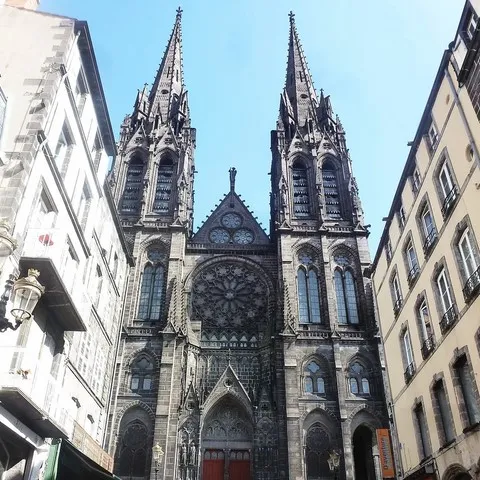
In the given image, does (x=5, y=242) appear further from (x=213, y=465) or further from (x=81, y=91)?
(x=213, y=465)

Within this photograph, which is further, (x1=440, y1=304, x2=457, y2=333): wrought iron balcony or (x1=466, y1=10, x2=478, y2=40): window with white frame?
(x1=440, y1=304, x2=457, y2=333): wrought iron balcony

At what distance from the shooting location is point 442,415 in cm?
1522

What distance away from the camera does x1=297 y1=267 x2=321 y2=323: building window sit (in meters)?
A: 31.7

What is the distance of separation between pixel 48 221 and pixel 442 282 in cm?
1194

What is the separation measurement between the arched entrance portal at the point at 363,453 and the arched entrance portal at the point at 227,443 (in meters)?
6.06

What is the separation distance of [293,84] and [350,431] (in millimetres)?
32373

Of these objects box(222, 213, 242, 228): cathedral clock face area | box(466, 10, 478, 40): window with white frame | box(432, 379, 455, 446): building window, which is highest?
box(222, 213, 242, 228): cathedral clock face area

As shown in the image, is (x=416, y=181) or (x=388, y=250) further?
(x=388, y=250)

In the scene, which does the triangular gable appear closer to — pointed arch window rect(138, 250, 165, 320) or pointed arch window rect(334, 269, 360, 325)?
pointed arch window rect(138, 250, 165, 320)

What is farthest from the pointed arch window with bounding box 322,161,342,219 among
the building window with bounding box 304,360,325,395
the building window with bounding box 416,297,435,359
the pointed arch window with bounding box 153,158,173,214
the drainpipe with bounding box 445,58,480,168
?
the drainpipe with bounding box 445,58,480,168

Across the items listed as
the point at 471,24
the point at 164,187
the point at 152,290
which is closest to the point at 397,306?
the point at 471,24

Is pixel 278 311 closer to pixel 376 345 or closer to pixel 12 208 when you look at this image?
pixel 376 345

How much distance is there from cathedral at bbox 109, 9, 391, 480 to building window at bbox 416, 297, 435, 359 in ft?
25.9

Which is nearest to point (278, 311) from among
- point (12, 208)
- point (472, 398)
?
point (472, 398)
